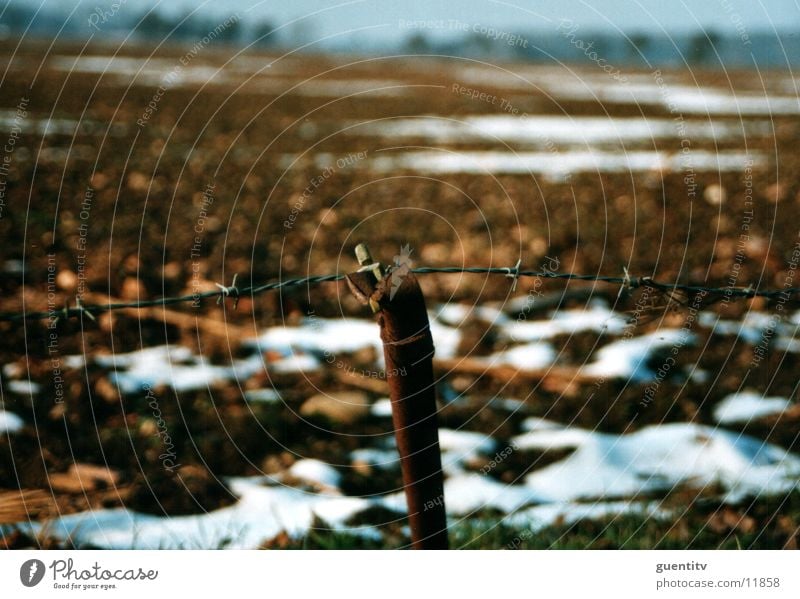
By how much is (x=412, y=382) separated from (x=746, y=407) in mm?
2146

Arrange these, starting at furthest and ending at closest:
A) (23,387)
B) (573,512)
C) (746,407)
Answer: (746,407) < (23,387) < (573,512)

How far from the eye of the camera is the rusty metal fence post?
1629 millimetres

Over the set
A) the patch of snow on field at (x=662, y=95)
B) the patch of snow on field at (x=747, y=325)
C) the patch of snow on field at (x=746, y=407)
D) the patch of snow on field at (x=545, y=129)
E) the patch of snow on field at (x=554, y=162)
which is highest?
the patch of snow on field at (x=662, y=95)

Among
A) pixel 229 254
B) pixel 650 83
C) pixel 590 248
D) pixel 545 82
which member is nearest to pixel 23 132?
pixel 229 254

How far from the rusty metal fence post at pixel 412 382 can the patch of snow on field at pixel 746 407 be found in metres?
1.76

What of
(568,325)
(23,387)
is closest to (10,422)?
(23,387)

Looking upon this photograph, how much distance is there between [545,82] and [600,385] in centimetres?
1540

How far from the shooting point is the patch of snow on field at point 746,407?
3.21m

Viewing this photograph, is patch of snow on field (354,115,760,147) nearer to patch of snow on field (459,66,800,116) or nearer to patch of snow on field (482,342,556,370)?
patch of snow on field (459,66,800,116)

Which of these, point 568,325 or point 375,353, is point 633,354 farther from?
point 375,353

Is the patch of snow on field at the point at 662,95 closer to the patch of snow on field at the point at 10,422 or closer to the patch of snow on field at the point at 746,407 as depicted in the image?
the patch of snow on field at the point at 746,407

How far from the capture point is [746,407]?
3.29 m

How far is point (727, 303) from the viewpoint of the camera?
14.0 feet

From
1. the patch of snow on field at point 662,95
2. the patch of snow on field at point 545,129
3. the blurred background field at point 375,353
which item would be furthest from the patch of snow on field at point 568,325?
the patch of snow on field at point 662,95
